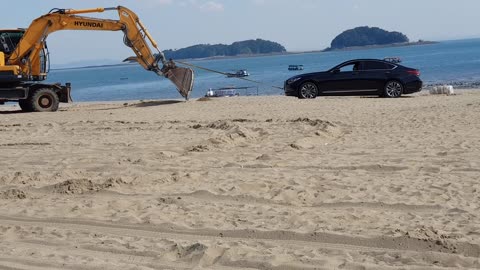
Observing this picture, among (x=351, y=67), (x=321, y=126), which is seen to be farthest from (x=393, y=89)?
(x=321, y=126)

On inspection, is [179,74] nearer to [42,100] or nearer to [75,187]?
[42,100]

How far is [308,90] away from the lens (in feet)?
73.8

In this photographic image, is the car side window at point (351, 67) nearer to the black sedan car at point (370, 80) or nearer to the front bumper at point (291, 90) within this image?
the black sedan car at point (370, 80)

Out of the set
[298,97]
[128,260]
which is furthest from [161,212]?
[298,97]

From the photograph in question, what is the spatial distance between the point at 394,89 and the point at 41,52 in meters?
12.4

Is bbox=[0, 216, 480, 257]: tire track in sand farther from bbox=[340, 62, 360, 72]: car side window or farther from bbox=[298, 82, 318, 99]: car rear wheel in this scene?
bbox=[340, 62, 360, 72]: car side window

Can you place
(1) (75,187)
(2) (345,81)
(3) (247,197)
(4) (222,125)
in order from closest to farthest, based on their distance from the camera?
(3) (247,197), (1) (75,187), (4) (222,125), (2) (345,81)

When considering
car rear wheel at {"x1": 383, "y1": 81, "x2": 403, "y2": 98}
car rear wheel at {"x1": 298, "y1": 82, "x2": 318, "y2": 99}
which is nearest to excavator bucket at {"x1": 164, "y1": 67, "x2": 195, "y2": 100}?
car rear wheel at {"x1": 298, "y1": 82, "x2": 318, "y2": 99}

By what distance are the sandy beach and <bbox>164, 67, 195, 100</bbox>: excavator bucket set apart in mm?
9752

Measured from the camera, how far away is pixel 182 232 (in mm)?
6207

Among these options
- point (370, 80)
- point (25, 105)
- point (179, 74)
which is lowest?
point (25, 105)

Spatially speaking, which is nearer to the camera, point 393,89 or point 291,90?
point 393,89

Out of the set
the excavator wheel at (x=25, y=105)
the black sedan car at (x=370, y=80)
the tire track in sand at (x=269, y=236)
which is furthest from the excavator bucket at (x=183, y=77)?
the tire track in sand at (x=269, y=236)

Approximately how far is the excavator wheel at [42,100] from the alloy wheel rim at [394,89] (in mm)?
11634
